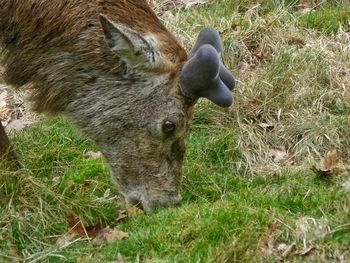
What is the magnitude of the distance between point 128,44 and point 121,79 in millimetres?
360

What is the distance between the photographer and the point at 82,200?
289 inches

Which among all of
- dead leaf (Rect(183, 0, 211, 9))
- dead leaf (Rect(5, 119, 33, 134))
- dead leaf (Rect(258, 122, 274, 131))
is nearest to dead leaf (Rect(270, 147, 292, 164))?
dead leaf (Rect(258, 122, 274, 131))

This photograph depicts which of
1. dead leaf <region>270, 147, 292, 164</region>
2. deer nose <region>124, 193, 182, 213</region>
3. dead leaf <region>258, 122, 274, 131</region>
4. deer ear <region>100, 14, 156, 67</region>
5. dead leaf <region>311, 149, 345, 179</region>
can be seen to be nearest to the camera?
deer ear <region>100, 14, 156, 67</region>

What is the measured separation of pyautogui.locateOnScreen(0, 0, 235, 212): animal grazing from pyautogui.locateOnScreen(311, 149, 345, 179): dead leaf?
1094 mm

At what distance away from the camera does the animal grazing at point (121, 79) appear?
721 cm

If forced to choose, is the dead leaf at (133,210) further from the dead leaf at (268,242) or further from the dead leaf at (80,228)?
the dead leaf at (268,242)

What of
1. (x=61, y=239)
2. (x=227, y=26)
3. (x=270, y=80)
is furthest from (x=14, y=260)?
(x=227, y=26)

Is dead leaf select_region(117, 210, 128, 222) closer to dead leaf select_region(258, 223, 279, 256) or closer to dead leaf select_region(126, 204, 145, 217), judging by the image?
dead leaf select_region(126, 204, 145, 217)

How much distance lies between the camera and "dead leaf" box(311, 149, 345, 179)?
7902 millimetres

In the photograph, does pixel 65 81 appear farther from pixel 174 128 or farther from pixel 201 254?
pixel 201 254

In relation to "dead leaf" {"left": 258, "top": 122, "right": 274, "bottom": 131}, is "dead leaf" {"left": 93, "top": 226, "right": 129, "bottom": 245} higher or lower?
higher

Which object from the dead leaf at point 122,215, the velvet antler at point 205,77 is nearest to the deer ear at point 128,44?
the velvet antler at point 205,77

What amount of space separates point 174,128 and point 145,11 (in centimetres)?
92

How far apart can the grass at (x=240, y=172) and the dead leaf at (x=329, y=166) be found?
0.26 ft
